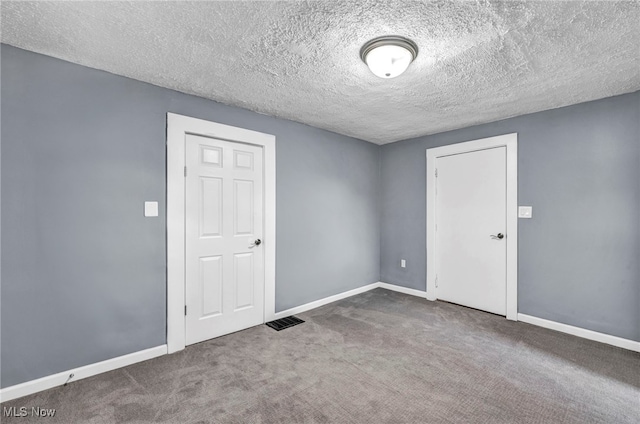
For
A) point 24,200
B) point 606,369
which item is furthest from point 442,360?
point 24,200

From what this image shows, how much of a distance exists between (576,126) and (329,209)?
112 inches

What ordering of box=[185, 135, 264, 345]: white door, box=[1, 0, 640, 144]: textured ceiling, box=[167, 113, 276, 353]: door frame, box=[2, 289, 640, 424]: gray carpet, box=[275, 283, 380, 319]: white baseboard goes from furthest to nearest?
box=[275, 283, 380, 319]: white baseboard
box=[185, 135, 264, 345]: white door
box=[167, 113, 276, 353]: door frame
box=[2, 289, 640, 424]: gray carpet
box=[1, 0, 640, 144]: textured ceiling

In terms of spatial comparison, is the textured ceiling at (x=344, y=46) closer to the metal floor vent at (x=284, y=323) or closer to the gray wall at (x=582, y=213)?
the gray wall at (x=582, y=213)

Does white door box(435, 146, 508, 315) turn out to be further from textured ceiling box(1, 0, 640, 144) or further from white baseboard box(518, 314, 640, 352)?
textured ceiling box(1, 0, 640, 144)

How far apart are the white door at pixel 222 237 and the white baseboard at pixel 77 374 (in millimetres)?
343

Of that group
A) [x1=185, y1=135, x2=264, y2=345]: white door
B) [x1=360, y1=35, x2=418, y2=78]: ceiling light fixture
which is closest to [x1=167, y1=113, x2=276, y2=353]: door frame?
[x1=185, y1=135, x2=264, y2=345]: white door

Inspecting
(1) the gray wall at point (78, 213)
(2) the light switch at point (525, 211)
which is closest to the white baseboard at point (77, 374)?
(1) the gray wall at point (78, 213)

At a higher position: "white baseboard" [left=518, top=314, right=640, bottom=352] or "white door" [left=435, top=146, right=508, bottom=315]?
"white door" [left=435, top=146, right=508, bottom=315]

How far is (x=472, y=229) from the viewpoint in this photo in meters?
3.78

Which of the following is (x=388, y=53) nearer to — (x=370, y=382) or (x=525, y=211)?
(x=370, y=382)

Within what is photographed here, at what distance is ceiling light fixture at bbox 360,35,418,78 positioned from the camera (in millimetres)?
1838

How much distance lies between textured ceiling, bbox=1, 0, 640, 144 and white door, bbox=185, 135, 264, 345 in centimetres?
62

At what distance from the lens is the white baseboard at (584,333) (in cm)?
268

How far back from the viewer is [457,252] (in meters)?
3.92
